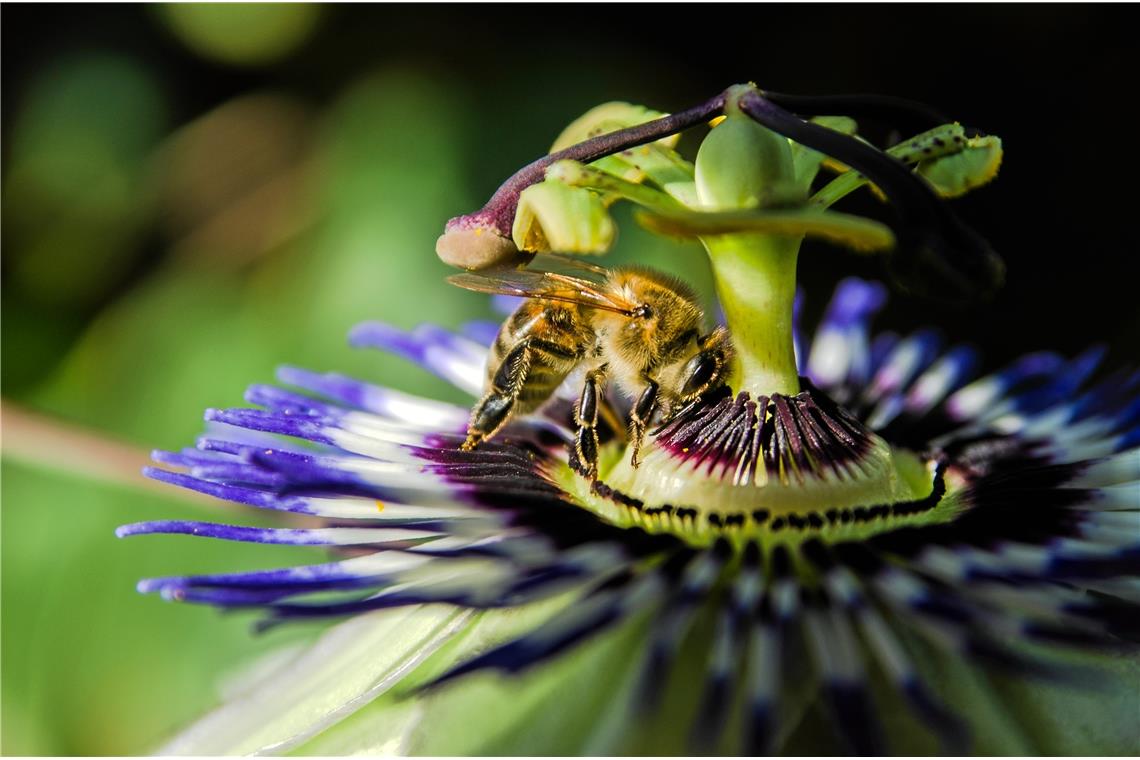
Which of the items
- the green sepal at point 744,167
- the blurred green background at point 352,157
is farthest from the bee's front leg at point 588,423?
the blurred green background at point 352,157

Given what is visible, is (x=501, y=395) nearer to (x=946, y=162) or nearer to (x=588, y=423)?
Answer: (x=588, y=423)

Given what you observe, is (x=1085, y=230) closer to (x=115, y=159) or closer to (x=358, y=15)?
(x=358, y=15)

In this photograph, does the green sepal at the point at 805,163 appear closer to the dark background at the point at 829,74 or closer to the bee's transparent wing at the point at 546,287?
the bee's transparent wing at the point at 546,287

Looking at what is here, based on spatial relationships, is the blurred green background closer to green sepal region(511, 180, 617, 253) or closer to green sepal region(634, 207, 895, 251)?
green sepal region(511, 180, 617, 253)

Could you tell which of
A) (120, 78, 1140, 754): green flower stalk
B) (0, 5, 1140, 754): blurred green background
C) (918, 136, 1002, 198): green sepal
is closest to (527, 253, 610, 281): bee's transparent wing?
(120, 78, 1140, 754): green flower stalk

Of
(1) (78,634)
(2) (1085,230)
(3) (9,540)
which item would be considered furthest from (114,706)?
(2) (1085,230)

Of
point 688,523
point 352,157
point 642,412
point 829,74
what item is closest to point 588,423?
point 642,412
